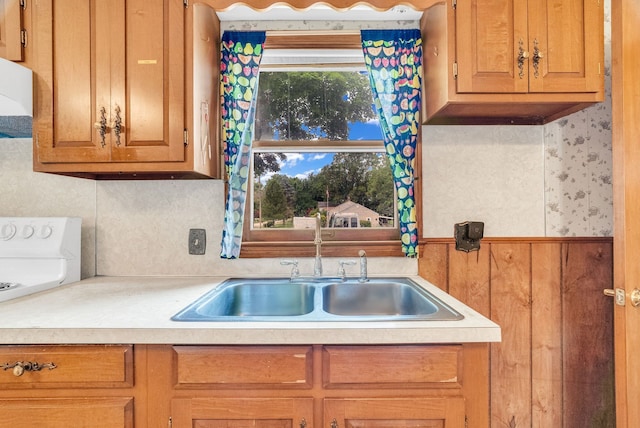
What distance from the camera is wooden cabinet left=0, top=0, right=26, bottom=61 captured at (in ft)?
4.65

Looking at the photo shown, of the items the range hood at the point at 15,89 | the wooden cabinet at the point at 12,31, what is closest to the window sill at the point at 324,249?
the range hood at the point at 15,89

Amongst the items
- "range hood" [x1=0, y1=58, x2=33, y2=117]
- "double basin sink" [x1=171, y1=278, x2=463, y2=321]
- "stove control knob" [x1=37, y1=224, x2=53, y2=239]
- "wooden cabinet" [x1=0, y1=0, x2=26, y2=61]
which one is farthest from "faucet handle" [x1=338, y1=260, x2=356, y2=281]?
"wooden cabinet" [x1=0, y1=0, x2=26, y2=61]

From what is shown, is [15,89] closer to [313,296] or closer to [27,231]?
[27,231]

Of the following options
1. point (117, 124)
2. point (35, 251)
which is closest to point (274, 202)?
point (117, 124)

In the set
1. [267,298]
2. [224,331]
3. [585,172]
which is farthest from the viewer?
[585,172]

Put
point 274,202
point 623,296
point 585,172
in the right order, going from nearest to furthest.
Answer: point 623,296
point 585,172
point 274,202

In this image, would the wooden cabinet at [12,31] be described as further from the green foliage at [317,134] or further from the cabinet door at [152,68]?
the green foliage at [317,134]

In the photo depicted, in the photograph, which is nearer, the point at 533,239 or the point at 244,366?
the point at 244,366

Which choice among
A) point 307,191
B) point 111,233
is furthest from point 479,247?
point 111,233

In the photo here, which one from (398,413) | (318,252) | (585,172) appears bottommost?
(398,413)

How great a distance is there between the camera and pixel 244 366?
1038mm

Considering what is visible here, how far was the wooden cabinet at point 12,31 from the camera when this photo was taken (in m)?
1.42

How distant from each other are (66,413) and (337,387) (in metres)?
0.78

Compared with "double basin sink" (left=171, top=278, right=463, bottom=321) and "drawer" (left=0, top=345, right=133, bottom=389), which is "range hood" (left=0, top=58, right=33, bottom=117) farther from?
"double basin sink" (left=171, top=278, right=463, bottom=321)
